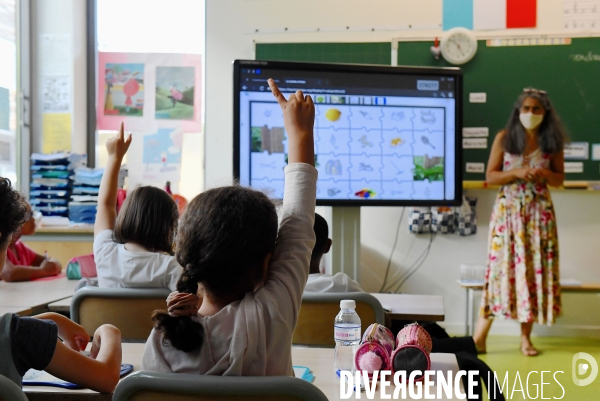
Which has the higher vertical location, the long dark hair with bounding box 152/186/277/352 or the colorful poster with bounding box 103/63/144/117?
the colorful poster with bounding box 103/63/144/117

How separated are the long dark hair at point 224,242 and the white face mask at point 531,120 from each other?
315 cm

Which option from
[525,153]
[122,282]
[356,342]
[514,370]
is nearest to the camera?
[356,342]

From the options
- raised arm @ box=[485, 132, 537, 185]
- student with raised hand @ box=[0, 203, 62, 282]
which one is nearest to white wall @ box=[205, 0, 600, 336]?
raised arm @ box=[485, 132, 537, 185]

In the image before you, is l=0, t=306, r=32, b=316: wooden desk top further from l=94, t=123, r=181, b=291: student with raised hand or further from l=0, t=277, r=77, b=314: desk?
l=94, t=123, r=181, b=291: student with raised hand

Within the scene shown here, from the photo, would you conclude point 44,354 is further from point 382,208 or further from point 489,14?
point 489,14

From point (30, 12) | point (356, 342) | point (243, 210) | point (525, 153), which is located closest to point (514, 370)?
point (525, 153)

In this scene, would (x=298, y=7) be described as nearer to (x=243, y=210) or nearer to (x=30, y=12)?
(x=30, y=12)

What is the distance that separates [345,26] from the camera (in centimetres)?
446

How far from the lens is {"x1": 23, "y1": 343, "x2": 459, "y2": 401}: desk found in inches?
43.0

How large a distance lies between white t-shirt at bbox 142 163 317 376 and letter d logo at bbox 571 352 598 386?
8.71ft

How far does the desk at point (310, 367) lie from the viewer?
109cm

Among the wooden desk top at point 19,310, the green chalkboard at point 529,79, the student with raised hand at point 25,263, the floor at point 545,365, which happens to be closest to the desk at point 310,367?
the wooden desk top at point 19,310

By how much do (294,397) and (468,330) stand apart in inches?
142

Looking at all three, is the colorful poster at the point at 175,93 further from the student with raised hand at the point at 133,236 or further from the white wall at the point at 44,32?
the student with raised hand at the point at 133,236
